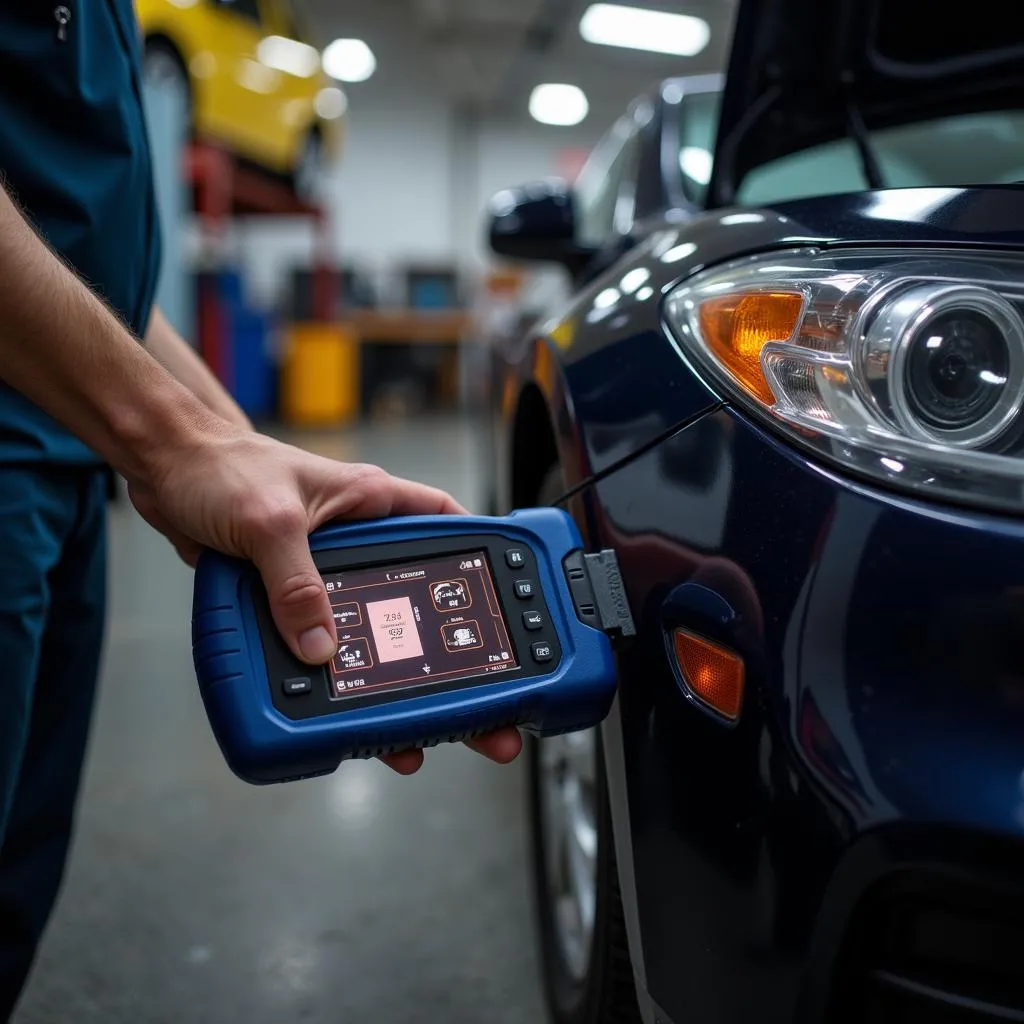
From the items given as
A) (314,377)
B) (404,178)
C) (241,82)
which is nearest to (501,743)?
(241,82)

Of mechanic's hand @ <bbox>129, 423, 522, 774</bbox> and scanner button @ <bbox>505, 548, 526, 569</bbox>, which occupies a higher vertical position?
mechanic's hand @ <bbox>129, 423, 522, 774</bbox>

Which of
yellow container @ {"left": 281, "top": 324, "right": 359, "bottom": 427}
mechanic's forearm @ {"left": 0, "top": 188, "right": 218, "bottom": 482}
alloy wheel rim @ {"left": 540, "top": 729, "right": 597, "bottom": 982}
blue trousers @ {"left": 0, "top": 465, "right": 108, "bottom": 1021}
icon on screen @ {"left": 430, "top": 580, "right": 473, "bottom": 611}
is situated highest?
mechanic's forearm @ {"left": 0, "top": 188, "right": 218, "bottom": 482}

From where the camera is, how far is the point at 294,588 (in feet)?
2.34

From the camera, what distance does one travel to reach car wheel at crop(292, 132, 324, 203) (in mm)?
8586

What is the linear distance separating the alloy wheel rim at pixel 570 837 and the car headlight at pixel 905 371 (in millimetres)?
566

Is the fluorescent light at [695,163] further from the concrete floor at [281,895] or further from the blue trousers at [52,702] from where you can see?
the concrete floor at [281,895]

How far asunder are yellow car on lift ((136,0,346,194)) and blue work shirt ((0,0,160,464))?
18.0ft

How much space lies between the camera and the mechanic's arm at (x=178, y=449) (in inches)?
28.3

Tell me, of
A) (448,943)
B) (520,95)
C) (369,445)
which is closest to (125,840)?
(448,943)

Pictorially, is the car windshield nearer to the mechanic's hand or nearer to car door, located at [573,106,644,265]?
car door, located at [573,106,644,265]

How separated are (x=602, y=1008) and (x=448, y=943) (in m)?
0.48

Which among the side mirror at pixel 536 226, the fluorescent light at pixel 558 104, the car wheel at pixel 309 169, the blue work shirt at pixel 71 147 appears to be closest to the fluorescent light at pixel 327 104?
the car wheel at pixel 309 169

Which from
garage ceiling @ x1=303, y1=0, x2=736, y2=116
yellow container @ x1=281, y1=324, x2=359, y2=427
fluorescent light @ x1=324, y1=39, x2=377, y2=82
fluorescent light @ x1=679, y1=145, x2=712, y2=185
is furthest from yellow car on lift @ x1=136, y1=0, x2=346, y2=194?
fluorescent light @ x1=679, y1=145, x2=712, y2=185

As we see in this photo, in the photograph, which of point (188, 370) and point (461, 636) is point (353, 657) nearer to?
point (461, 636)
